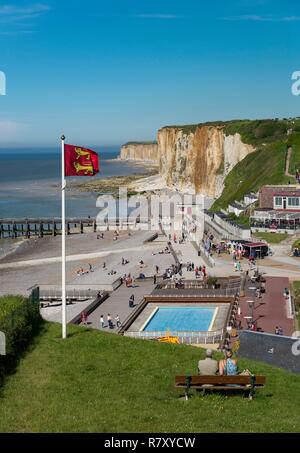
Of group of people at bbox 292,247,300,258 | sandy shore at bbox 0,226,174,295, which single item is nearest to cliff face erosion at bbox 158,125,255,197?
sandy shore at bbox 0,226,174,295

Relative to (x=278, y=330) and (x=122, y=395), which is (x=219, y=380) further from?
(x=278, y=330)

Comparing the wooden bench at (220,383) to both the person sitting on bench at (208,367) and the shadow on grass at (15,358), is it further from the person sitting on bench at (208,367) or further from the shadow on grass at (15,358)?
the shadow on grass at (15,358)

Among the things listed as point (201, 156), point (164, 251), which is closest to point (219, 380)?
point (164, 251)

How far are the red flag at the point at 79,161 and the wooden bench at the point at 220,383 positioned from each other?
292 inches

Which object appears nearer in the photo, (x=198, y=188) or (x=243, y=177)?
(x=243, y=177)

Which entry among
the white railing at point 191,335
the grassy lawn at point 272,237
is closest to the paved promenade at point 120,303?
the white railing at point 191,335

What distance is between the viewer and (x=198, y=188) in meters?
126

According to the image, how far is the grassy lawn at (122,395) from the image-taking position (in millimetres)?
10742

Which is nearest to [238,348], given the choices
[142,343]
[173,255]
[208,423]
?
[142,343]

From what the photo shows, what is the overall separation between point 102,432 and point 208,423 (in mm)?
1791

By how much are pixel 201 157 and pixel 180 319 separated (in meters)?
98.2

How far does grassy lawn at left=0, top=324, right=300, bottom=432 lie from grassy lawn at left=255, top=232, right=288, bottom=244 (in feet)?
124

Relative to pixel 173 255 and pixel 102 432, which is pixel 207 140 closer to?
pixel 173 255

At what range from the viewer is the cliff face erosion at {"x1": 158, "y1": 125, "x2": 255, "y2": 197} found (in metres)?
114
